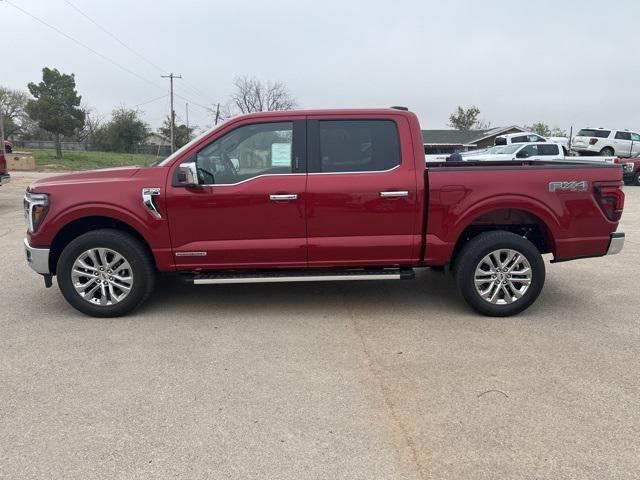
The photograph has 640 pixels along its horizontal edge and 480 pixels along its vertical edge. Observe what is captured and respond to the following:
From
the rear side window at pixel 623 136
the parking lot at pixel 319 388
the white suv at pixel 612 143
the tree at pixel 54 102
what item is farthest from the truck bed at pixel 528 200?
the tree at pixel 54 102

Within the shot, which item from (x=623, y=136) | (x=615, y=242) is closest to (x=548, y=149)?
(x=623, y=136)

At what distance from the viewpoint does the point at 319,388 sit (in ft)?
11.2

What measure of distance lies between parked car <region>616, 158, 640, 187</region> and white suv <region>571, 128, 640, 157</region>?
4.74 metres

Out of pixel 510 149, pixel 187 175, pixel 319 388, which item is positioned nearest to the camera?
pixel 319 388

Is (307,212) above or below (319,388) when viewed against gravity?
above

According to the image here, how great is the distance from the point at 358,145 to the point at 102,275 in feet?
9.01

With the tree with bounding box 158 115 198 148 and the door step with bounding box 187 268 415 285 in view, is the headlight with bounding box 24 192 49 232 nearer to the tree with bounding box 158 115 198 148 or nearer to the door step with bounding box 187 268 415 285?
the door step with bounding box 187 268 415 285

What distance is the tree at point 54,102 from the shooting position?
40.6m

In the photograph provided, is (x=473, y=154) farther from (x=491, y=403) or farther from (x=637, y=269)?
(x=491, y=403)

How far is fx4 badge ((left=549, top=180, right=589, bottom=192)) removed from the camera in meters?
4.68

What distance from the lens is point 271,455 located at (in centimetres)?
267

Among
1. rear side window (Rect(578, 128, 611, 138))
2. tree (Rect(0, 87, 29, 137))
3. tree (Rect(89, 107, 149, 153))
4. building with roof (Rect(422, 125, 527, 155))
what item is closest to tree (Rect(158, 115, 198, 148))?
tree (Rect(89, 107, 149, 153))

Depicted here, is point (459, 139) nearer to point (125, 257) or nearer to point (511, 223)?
point (511, 223)

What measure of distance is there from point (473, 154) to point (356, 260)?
2178 cm
